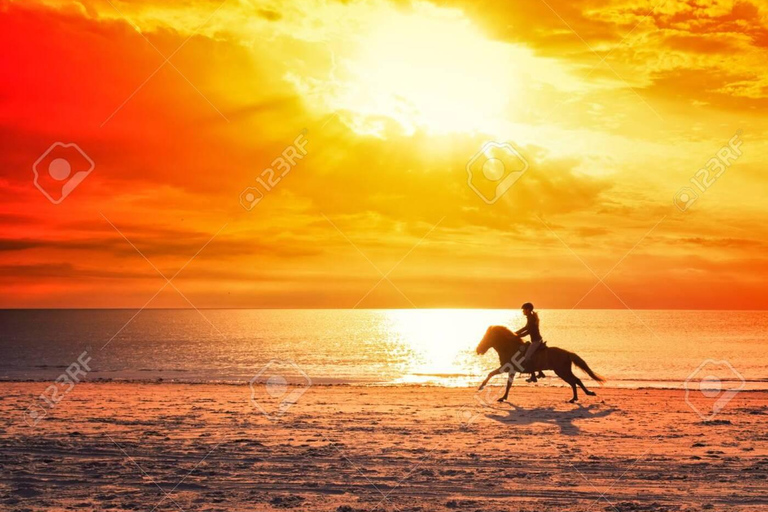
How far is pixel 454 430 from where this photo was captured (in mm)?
15430

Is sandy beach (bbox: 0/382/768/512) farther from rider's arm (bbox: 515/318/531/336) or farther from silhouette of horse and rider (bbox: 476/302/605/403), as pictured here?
rider's arm (bbox: 515/318/531/336)

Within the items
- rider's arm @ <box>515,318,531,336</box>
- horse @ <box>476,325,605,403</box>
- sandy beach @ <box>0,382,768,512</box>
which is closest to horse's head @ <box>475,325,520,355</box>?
horse @ <box>476,325,605,403</box>

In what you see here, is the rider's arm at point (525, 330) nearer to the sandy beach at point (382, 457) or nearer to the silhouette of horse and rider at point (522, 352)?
the silhouette of horse and rider at point (522, 352)

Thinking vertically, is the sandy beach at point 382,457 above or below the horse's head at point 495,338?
below

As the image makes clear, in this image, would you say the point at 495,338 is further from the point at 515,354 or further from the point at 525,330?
the point at 525,330

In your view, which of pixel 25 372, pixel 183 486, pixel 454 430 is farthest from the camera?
pixel 25 372

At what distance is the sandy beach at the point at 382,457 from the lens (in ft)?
31.3

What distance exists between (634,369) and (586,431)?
1406 inches

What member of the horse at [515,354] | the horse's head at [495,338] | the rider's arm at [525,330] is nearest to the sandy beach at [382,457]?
the horse at [515,354]

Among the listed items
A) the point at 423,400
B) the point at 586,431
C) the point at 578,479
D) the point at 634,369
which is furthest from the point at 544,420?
the point at 634,369

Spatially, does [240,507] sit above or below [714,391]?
below

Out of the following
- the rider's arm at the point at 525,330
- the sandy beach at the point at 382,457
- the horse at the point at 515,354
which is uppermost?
the rider's arm at the point at 525,330

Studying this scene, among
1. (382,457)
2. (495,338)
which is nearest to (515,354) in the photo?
(495,338)

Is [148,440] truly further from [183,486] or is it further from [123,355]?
[123,355]
